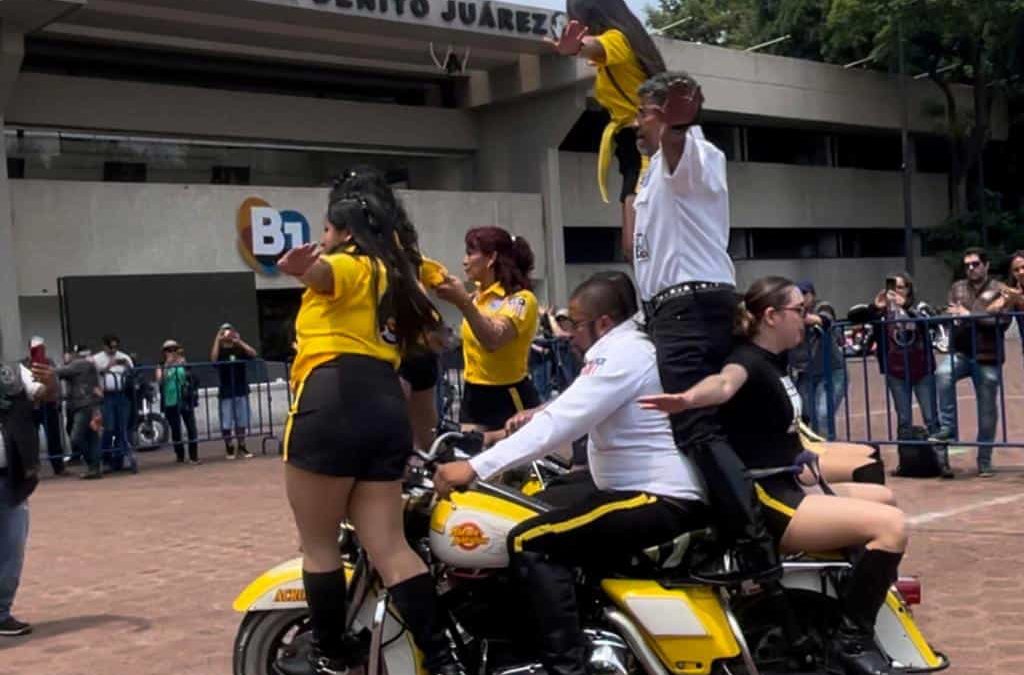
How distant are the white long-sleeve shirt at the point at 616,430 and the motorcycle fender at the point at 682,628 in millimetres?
341

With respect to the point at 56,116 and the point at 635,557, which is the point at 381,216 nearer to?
the point at 635,557

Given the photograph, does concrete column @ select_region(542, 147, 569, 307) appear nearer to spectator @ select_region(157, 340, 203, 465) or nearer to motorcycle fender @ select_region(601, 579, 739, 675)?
spectator @ select_region(157, 340, 203, 465)

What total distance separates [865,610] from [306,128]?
22.6 metres

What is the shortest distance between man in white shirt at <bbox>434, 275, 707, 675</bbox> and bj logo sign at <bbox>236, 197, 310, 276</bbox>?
19.2 metres

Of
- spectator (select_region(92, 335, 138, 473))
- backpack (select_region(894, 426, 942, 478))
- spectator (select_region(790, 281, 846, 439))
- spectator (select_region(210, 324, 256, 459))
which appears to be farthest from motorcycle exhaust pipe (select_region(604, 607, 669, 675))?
spectator (select_region(210, 324, 256, 459))

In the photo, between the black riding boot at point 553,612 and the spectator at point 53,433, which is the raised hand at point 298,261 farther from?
the spectator at point 53,433

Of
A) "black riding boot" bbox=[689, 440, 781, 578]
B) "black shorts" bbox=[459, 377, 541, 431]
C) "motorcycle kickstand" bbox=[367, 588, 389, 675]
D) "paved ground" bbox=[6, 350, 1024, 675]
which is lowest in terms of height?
"paved ground" bbox=[6, 350, 1024, 675]

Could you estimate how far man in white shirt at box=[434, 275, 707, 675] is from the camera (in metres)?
4.06

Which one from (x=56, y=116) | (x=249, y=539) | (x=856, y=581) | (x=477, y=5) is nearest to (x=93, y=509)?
(x=249, y=539)

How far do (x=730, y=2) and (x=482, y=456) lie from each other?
1713 inches

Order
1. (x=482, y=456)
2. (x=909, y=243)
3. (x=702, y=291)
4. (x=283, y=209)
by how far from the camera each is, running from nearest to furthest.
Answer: (x=482, y=456) < (x=702, y=291) < (x=283, y=209) < (x=909, y=243)

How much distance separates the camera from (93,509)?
11516 mm

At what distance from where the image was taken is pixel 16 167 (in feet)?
71.4

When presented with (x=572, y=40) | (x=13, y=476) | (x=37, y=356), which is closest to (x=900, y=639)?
(x=572, y=40)
